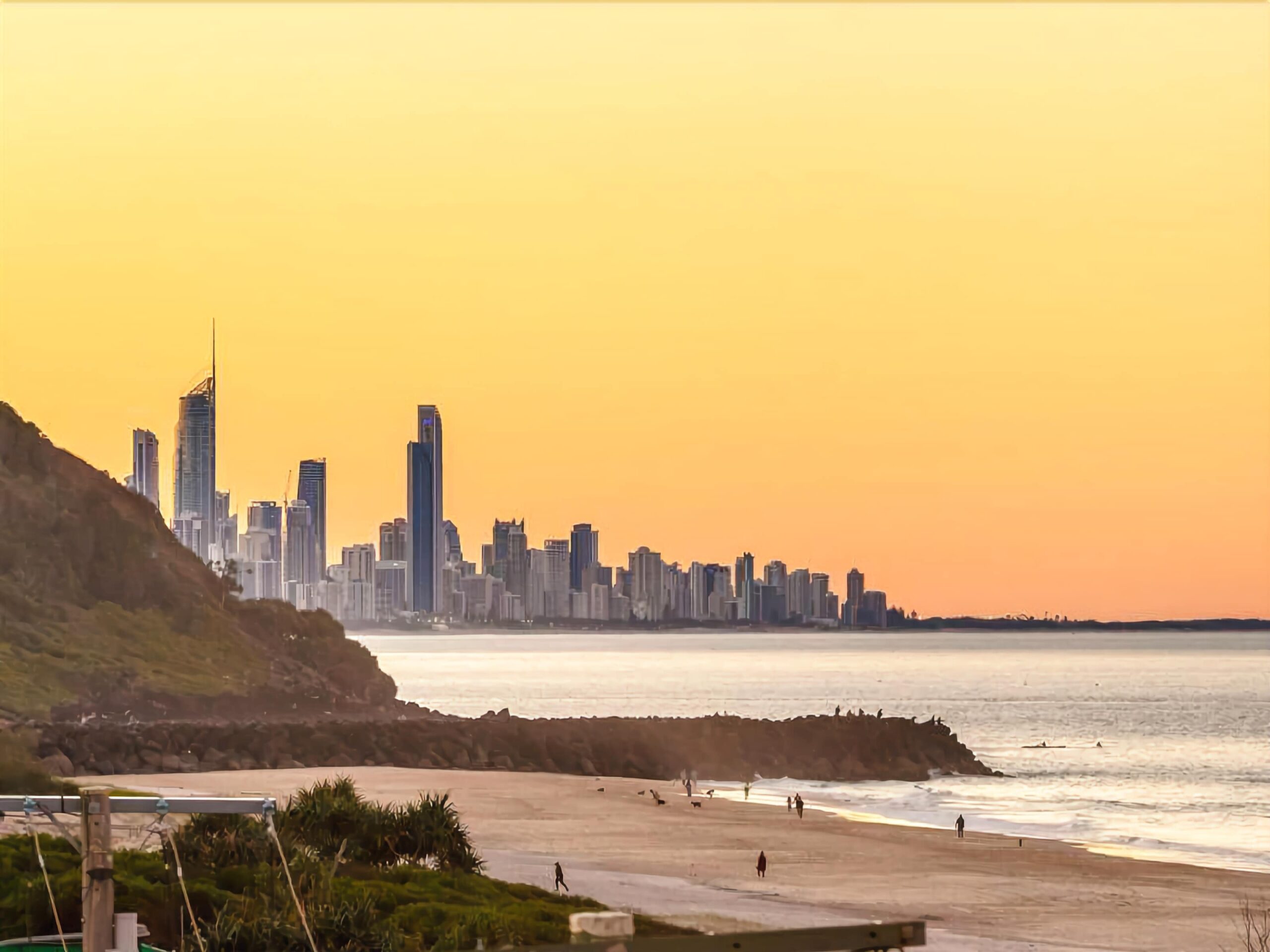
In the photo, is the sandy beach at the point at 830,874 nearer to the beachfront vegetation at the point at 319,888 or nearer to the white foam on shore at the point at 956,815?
the white foam on shore at the point at 956,815

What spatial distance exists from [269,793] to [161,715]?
54.9 m

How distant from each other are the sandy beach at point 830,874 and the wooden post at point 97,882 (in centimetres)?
2233

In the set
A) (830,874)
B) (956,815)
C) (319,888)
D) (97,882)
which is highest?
(97,882)

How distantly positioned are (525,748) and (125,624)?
5070cm

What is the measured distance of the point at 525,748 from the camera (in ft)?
317

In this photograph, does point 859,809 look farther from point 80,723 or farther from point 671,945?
point 671,945

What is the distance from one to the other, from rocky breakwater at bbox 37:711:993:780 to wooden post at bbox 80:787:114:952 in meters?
70.1

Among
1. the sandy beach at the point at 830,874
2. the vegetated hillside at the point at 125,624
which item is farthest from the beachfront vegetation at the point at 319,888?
the vegetated hillside at the point at 125,624

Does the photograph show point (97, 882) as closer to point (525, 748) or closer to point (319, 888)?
point (319, 888)

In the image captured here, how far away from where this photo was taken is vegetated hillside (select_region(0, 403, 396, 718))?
12262 cm

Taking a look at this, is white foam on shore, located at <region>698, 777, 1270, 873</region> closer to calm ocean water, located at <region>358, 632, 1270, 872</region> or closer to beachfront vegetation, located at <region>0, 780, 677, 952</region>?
calm ocean water, located at <region>358, 632, 1270, 872</region>

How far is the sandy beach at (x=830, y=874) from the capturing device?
40.6 meters

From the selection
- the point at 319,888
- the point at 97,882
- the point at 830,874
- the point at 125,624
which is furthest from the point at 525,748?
the point at 97,882

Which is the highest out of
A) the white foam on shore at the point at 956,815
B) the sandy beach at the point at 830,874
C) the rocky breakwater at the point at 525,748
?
the rocky breakwater at the point at 525,748
